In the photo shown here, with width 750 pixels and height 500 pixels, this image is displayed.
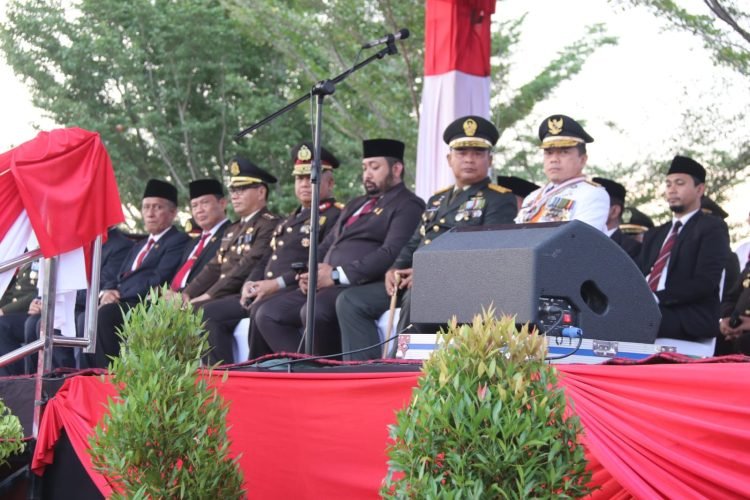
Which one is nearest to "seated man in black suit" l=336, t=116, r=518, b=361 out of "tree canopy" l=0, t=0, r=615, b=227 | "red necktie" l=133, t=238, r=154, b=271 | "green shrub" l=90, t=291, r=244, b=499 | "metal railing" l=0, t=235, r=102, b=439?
"metal railing" l=0, t=235, r=102, b=439

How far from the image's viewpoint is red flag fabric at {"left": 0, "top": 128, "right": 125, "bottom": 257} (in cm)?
439

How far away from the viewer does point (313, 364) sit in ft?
11.5

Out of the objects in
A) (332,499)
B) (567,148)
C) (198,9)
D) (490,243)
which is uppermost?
(198,9)

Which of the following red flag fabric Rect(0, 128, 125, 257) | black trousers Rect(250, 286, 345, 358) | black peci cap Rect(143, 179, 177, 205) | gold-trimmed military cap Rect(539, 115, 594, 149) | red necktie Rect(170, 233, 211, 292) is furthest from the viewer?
black peci cap Rect(143, 179, 177, 205)

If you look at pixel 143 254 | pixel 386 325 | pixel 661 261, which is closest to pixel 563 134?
pixel 661 261

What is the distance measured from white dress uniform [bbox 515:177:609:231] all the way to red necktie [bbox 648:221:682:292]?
0.67 metres

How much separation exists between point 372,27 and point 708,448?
11.0 meters

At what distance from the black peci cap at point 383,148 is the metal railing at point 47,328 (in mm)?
1952

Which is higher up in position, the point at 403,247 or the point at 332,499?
the point at 403,247

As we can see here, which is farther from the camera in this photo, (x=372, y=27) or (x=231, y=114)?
(x=231, y=114)

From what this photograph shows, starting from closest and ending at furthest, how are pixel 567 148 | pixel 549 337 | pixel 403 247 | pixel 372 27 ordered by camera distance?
1. pixel 549 337
2. pixel 567 148
3. pixel 403 247
4. pixel 372 27

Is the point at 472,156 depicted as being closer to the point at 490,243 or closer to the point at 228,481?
the point at 490,243

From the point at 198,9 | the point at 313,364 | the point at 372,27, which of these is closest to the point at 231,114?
the point at 198,9

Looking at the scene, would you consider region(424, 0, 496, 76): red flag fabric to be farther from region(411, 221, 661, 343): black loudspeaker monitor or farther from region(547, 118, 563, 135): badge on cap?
region(411, 221, 661, 343): black loudspeaker monitor
